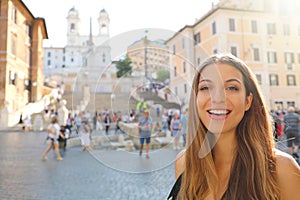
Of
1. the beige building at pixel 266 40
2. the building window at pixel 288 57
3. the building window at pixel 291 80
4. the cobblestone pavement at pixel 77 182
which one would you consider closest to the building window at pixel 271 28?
the beige building at pixel 266 40

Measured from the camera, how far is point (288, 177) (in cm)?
110

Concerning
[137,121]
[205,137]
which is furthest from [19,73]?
[205,137]

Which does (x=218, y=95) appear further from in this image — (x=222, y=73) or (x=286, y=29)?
(x=286, y=29)

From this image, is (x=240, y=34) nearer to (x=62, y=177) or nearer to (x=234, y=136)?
(x=62, y=177)

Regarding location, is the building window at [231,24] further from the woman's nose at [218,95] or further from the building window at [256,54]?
the woman's nose at [218,95]

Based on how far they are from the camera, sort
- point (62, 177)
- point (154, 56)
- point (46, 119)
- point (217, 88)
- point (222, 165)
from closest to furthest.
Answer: point (217, 88), point (222, 165), point (154, 56), point (62, 177), point (46, 119)

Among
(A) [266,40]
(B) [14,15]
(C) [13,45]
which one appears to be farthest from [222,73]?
(B) [14,15]

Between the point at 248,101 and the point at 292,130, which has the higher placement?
the point at 248,101

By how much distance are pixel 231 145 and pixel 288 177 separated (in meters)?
0.26

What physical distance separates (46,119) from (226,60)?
23623 mm

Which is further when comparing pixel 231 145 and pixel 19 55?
pixel 19 55

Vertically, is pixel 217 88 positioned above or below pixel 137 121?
above

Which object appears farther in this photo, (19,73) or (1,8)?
(19,73)

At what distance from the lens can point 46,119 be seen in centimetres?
2289
